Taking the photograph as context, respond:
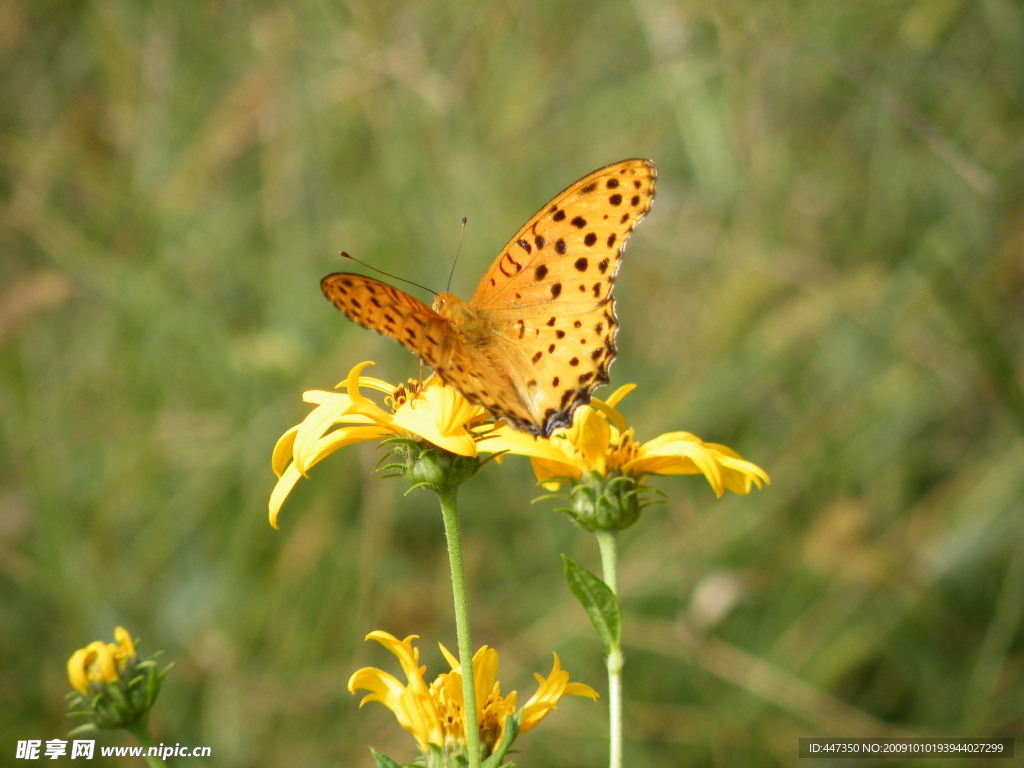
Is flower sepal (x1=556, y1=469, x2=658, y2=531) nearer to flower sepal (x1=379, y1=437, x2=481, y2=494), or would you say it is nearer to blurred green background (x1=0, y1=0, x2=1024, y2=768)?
flower sepal (x1=379, y1=437, x2=481, y2=494)

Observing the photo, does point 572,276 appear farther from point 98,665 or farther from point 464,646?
point 98,665

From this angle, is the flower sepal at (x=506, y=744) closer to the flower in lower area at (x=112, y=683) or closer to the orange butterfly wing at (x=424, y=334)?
the orange butterfly wing at (x=424, y=334)

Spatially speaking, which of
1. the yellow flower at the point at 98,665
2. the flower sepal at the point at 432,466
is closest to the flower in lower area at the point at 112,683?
the yellow flower at the point at 98,665

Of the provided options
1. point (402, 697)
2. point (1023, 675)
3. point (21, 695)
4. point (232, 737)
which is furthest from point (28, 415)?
point (1023, 675)

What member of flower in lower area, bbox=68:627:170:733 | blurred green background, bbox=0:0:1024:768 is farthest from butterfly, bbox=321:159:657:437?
blurred green background, bbox=0:0:1024:768

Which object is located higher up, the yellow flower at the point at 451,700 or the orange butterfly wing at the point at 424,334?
the orange butterfly wing at the point at 424,334

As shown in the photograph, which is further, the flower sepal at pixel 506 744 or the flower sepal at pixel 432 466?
the flower sepal at pixel 432 466

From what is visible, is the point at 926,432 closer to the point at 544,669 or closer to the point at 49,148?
the point at 544,669
